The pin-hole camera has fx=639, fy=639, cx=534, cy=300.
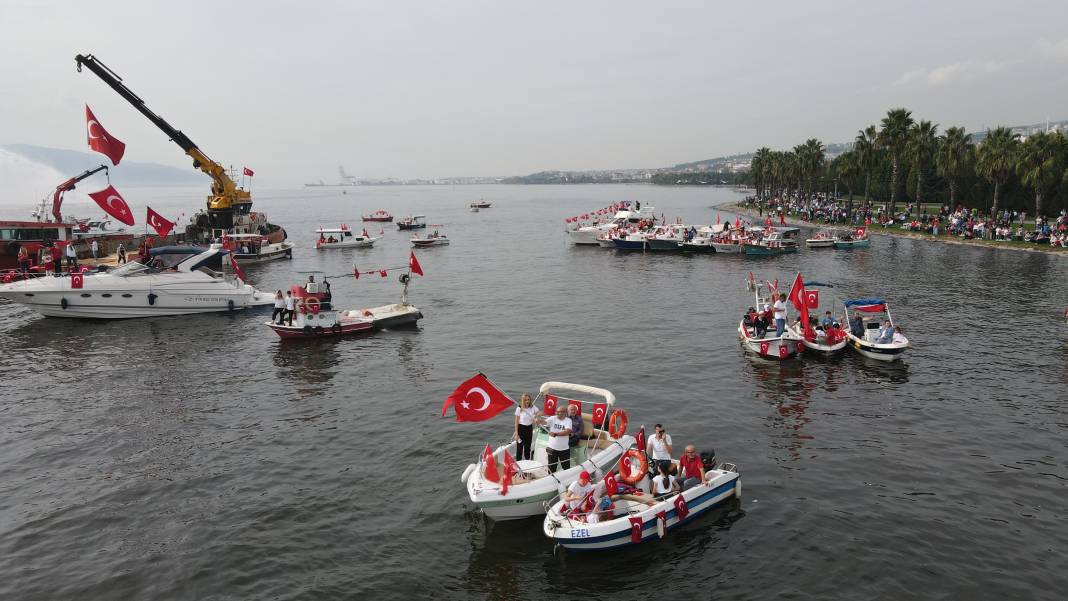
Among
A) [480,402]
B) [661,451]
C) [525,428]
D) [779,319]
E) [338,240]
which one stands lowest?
[661,451]

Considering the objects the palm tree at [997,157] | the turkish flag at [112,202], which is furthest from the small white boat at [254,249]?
the palm tree at [997,157]

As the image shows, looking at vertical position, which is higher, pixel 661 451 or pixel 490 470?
pixel 661 451

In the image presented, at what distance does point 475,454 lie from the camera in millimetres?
19703

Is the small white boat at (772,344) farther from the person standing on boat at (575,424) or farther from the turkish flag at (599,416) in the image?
the person standing on boat at (575,424)

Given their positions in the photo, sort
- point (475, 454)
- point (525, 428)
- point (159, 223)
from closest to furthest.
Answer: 1. point (525, 428)
2. point (475, 454)
3. point (159, 223)

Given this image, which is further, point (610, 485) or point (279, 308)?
point (279, 308)

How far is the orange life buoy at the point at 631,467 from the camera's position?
50.6ft

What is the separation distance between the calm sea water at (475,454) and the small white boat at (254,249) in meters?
26.5

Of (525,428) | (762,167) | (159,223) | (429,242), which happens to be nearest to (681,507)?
(525,428)

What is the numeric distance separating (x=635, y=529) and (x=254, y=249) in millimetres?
61104

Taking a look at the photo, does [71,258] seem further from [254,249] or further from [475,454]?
[475,454]

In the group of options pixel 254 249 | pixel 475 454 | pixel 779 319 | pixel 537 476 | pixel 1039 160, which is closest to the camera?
pixel 537 476

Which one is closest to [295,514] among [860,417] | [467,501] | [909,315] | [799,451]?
[467,501]

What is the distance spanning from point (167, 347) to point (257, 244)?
120ft
